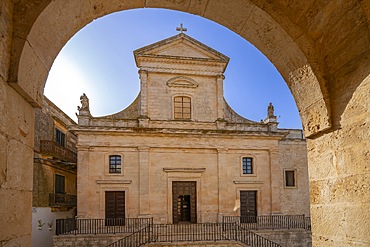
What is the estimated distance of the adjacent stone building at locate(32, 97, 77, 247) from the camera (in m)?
16.5

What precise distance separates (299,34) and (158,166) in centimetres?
1641

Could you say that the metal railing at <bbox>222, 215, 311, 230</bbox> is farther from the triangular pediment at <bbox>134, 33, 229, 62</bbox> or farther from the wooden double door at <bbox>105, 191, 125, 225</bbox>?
the triangular pediment at <bbox>134, 33, 229, 62</bbox>

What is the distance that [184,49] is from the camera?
20672 millimetres

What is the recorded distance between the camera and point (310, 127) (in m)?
3.15

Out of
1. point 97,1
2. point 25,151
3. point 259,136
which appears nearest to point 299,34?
point 97,1

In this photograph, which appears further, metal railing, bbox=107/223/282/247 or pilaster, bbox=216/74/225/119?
pilaster, bbox=216/74/225/119

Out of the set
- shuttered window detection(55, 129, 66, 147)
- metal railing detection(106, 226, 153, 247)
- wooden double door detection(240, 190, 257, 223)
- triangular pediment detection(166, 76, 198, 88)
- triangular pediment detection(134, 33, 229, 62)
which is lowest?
metal railing detection(106, 226, 153, 247)

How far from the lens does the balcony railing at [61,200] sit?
18.1 metres

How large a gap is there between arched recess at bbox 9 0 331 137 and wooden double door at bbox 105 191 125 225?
53.4 feet

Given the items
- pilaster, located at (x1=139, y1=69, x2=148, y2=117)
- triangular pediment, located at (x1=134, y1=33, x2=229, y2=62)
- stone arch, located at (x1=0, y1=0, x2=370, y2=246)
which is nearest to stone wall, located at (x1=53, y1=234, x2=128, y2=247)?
pilaster, located at (x1=139, y1=69, x2=148, y2=117)

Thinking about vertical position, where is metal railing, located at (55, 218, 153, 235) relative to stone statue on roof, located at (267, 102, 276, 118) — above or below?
below

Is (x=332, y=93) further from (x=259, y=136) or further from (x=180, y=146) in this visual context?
(x=259, y=136)

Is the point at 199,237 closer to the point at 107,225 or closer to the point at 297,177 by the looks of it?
the point at 107,225

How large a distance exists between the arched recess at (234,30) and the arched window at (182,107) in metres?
16.6
